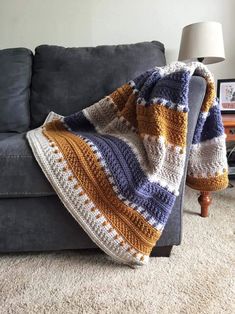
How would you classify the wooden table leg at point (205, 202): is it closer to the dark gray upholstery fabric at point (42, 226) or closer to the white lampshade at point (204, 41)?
the dark gray upholstery fabric at point (42, 226)

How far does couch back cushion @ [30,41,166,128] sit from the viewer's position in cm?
146

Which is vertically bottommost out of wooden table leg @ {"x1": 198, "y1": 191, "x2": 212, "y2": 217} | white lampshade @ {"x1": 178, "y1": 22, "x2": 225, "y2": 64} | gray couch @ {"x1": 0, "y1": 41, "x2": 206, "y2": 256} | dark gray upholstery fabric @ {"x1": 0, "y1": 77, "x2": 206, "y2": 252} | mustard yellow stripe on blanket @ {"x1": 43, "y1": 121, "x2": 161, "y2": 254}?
wooden table leg @ {"x1": 198, "y1": 191, "x2": 212, "y2": 217}

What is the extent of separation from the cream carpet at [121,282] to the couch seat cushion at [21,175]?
257mm

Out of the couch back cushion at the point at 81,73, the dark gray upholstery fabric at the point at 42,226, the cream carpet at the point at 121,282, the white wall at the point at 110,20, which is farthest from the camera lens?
the white wall at the point at 110,20

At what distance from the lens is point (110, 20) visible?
1825 millimetres

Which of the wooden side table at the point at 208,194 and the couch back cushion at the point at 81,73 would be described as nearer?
the wooden side table at the point at 208,194

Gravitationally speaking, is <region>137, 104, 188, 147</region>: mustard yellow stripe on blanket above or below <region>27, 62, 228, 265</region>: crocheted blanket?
above

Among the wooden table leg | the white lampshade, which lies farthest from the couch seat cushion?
the white lampshade

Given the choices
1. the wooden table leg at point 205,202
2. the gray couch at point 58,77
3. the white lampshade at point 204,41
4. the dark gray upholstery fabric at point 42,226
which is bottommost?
the wooden table leg at point 205,202

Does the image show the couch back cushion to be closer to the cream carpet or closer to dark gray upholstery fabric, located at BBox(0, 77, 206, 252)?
dark gray upholstery fabric, located at BBox(0, 77, 206, 252)

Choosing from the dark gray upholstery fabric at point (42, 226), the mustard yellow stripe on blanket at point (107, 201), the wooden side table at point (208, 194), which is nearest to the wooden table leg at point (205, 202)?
the wooden side table at point (208, 194)

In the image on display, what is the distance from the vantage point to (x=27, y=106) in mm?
1560

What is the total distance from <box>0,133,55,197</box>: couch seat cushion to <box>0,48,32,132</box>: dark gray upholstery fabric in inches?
24.4

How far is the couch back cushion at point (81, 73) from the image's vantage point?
1.46 m
